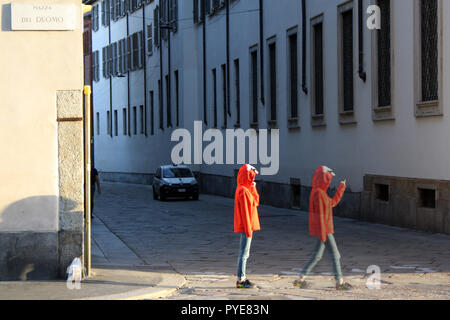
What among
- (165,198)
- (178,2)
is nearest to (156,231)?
(165,198)

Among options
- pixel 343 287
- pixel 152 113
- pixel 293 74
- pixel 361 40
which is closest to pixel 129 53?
pixel 152 113

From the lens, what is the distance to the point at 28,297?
9.89 m

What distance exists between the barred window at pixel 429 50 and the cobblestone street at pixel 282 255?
2.99 metres

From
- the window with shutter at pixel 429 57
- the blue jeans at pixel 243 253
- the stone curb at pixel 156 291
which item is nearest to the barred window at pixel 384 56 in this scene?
the window with shutter at pixel 429 57

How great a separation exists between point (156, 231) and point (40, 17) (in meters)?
9.22

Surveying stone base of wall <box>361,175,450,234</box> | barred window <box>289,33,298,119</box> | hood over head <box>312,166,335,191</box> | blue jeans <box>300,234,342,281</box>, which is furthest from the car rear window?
hood over head <box>312,166,335,191</box>

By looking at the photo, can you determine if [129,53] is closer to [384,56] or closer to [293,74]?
[293,74]

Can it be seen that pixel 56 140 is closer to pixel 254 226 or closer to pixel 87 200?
pixel 87 200

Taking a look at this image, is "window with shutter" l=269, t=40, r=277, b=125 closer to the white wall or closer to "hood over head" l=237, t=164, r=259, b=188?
the white wall

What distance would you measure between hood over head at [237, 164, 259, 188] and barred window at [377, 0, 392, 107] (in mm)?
10525

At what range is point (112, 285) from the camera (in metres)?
10.8

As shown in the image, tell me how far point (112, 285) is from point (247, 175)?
2196 millimetres

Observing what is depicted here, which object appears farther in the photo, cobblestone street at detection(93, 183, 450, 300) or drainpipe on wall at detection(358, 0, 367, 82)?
drainpipe on wall at detection(358, 0, 367, 82)

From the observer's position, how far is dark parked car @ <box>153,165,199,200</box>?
3631cm
